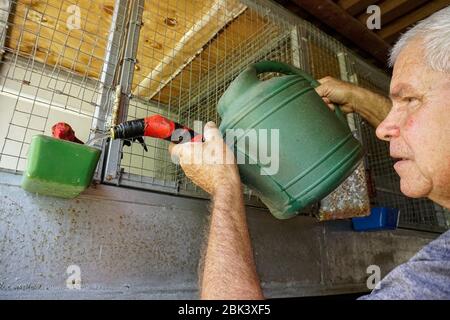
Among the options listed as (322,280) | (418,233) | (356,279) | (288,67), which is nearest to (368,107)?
(288,67)

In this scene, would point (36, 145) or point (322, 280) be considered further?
point (322, 280)

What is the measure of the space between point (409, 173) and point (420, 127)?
9 centimetres

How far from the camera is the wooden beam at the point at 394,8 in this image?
189 cm

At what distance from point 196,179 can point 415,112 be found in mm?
513

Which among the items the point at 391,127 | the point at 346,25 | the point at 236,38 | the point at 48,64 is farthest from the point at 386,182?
the point at 48,64

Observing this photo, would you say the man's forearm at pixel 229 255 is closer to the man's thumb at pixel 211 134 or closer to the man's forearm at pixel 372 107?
the man's thumb at pixel 211 134

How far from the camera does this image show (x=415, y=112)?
1.95 feet

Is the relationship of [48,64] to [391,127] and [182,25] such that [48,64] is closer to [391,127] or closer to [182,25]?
[182,25]

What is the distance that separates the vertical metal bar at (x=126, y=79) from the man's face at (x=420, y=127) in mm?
712

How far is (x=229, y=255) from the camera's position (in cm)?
58

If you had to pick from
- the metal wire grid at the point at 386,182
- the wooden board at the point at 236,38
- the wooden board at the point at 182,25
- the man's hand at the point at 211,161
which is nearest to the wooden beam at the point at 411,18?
the metal wire grid at the point at 386,182

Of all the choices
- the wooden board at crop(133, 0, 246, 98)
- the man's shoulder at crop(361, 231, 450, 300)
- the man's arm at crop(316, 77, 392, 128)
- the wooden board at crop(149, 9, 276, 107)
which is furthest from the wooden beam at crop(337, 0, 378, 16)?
the man's shoulder at crop(361, 231, 450, 300)

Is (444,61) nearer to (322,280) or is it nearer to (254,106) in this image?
(254,106)

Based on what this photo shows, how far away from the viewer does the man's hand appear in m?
0.70
